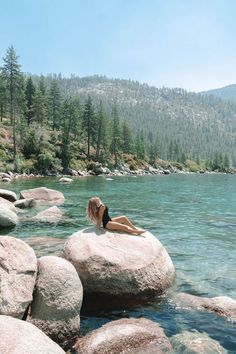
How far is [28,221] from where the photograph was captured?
23.5 metres

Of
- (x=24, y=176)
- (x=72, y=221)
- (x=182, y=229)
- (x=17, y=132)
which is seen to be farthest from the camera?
(x=17, y=132)

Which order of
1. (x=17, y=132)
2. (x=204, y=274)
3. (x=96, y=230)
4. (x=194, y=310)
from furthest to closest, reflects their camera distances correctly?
(x=17, y=132) → (x=204, y=274) → (x=96, y=230) → (x=194, y=310)

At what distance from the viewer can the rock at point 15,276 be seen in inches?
307

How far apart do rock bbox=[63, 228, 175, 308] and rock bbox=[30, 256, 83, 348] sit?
6.43 ft

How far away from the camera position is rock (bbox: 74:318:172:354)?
810 cm

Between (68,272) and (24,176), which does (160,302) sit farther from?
(24,176)

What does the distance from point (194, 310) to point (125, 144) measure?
119110 mm

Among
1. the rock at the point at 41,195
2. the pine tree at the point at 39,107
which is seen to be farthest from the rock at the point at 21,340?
the pine tree at the point at 39,107

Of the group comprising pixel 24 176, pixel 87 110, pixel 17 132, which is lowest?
pixel 24 176

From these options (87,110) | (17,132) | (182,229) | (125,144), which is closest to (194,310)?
(182,229)

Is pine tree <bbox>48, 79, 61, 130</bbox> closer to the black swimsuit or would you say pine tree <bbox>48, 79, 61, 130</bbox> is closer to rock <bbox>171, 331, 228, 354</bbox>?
the black swimsuit

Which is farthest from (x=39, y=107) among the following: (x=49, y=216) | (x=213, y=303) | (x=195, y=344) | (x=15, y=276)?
(x=195, y=344)

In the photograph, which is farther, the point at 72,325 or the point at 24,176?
the point at 24,176

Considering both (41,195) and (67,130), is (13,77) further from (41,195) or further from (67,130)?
(41,195)
